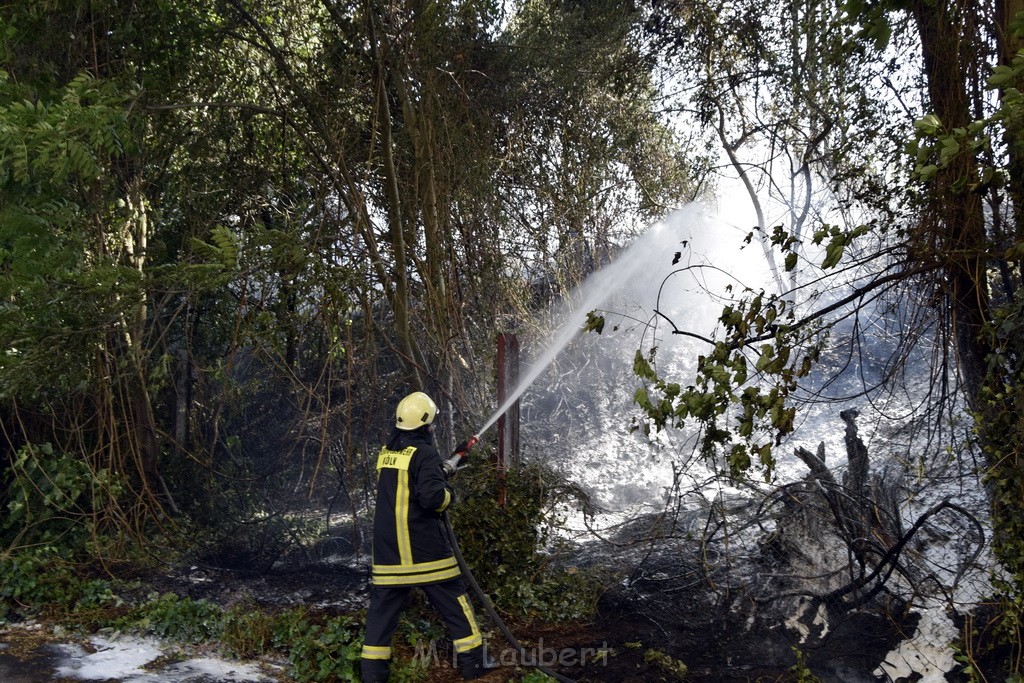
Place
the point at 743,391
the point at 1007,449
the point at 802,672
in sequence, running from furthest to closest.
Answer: the point at 802,672 → the point at 1007,449 → the point at 743,391

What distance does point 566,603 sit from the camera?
18.9 ft

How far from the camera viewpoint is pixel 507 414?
5.73 metres

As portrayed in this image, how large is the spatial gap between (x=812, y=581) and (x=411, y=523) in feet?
8.69

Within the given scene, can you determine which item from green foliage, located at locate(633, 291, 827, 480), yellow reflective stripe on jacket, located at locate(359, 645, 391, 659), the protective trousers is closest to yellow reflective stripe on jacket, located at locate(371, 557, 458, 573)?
the protective trousers

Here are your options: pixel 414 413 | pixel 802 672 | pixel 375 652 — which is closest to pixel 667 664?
pixel 802 672

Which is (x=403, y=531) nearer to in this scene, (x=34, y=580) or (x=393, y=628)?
(x=393, y=628)

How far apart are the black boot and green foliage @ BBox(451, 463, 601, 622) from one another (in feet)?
3.39

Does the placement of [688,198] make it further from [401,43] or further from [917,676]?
[917,676]

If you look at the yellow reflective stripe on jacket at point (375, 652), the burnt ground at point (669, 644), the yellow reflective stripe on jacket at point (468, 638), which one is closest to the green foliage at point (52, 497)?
the burnt ground at point (669, 644)

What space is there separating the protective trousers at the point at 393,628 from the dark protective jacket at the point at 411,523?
3.6 inches

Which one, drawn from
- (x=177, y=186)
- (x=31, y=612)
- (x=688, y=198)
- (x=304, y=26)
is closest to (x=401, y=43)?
(x=304, y=26)

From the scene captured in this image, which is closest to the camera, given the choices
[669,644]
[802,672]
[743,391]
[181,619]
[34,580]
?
[743,391]

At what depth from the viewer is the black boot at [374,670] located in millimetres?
4742

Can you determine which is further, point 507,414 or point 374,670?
point 507,414
